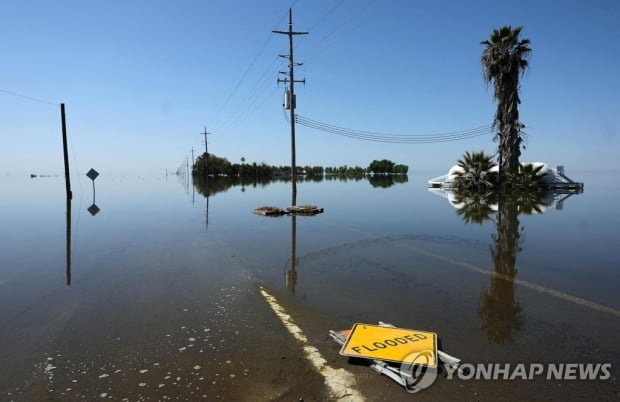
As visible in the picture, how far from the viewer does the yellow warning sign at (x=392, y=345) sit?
405 cm

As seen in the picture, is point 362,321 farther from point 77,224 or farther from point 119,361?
point 77,224

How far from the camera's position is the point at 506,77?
31.8 m

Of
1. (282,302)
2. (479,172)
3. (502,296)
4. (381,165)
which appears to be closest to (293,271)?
(282,302)

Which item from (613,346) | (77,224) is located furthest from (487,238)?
(77,224)

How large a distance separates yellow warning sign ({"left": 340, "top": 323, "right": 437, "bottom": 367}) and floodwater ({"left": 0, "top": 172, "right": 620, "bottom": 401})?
224 millimetres

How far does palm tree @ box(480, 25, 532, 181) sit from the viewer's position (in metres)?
31.4

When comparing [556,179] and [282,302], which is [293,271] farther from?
[556,179]

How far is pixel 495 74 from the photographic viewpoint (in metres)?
32.2

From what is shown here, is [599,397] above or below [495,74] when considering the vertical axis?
below

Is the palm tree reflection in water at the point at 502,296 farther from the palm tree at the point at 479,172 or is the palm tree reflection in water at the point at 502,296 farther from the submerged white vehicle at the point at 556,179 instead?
the submerged white vehicle at the point at 556,179

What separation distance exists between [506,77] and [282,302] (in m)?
33.2

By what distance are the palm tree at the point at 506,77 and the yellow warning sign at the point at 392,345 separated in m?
32.3

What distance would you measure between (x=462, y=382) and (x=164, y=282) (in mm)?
5767

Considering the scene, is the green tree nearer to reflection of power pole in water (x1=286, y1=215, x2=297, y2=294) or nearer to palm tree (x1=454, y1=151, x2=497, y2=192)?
palm tree (x1=454, y1=151, x2=497, y2=192)
